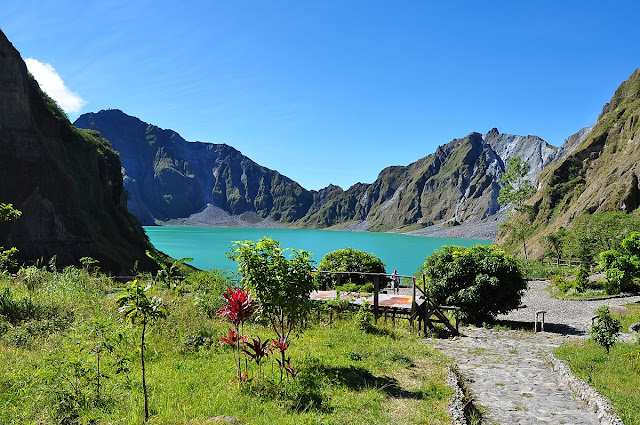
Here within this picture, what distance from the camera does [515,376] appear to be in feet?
32.3

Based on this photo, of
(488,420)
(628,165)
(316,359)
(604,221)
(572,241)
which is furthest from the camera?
(628,165)

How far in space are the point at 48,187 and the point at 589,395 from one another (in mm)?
68545

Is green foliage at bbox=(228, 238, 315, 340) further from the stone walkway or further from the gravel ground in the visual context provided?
the gravel ground

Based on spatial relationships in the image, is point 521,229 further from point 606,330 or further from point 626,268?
point 606,330

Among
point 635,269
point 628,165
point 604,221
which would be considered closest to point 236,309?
point 635,269

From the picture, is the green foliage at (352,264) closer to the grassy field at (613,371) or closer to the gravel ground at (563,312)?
the gravel ground at (563,312)

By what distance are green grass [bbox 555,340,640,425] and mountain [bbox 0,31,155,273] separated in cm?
5328

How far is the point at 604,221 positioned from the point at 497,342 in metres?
44.6

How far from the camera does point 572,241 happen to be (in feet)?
182

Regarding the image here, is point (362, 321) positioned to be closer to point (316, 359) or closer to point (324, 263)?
point (316, 359)

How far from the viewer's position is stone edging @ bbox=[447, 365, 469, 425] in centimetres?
679

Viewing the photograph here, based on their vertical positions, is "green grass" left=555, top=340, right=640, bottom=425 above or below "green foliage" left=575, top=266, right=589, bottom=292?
above

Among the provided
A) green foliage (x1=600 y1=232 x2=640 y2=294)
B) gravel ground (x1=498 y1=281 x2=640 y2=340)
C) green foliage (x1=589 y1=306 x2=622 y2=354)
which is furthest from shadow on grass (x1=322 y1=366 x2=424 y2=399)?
green foliage (x1=600 y1=232 x2=640 y2=294)

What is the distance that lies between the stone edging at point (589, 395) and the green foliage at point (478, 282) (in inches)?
314
